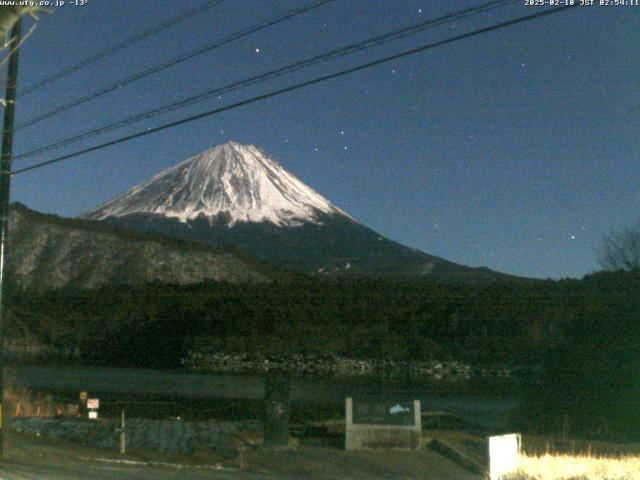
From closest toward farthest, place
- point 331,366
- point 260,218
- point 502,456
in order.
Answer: point 502,456, point 331,366, point 260,218

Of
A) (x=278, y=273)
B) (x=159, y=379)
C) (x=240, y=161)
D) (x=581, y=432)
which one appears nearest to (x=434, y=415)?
(x=581, y=432)

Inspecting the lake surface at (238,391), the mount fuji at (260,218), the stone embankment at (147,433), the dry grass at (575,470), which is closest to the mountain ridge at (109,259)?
the mount fuji at (260,218)

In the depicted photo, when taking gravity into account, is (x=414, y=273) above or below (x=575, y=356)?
above

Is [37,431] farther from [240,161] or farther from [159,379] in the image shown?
[240,161]

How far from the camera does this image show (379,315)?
9031 cm

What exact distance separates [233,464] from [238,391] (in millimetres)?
31736

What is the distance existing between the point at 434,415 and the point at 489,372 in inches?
1893

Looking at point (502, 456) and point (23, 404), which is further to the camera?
point (23, 404)

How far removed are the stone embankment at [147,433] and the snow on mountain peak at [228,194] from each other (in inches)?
5310

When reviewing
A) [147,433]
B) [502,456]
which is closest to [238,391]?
[147,433]

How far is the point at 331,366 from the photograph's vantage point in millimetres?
81312

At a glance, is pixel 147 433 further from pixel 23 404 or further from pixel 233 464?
pixel 233 464

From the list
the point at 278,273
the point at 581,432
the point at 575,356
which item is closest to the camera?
the point at 581,432

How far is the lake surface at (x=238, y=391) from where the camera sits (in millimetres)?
38812
